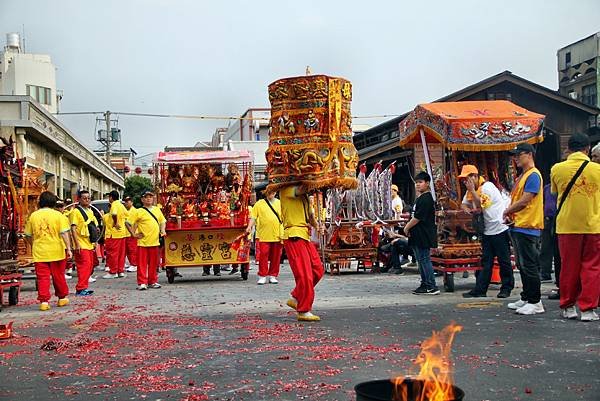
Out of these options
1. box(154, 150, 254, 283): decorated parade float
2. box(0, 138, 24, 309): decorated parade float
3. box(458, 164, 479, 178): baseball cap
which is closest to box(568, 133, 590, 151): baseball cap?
box(458, 164, 479, 178): baseball cap

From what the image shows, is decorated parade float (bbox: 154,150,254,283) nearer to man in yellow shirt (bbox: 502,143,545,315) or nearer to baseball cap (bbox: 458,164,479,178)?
baseball cap (bbox: 458,164,479,178)

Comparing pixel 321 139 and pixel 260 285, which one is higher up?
pixel 321 139

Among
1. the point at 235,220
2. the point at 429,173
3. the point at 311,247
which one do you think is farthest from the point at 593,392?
the point at 235,220

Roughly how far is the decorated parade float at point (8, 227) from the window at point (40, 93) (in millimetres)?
41138

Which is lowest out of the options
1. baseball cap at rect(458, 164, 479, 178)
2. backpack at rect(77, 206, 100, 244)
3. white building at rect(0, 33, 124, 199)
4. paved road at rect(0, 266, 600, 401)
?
paved road at rect(0, 266, 600, 401)

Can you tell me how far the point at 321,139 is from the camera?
321 inches

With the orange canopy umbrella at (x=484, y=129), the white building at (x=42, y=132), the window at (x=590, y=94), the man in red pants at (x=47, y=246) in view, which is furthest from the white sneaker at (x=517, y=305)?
the window at (x=590, y=94)

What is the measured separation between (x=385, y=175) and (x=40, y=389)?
1164cm

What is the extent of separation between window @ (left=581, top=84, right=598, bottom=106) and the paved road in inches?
889

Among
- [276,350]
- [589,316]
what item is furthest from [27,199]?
[589,316]

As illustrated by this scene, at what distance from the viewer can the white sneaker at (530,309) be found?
819cm

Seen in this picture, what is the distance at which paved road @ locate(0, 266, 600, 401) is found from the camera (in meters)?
5.02

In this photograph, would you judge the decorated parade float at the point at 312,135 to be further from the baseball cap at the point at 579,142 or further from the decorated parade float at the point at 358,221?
the decorated parade float at the point at 358,221

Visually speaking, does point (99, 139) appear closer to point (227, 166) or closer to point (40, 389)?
point (227, 166)
